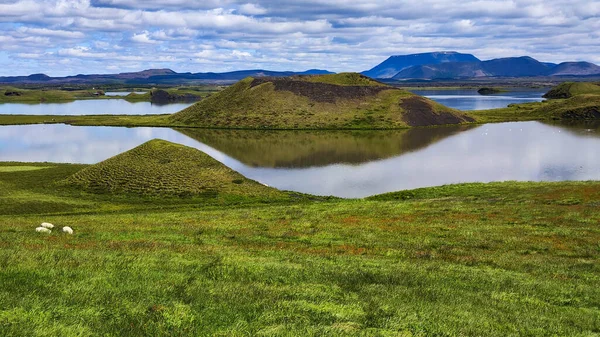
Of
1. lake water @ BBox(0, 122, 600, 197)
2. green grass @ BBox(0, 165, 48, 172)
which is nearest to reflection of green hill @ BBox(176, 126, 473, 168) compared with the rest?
lake water @ BBox(0, 122, 600, 197)

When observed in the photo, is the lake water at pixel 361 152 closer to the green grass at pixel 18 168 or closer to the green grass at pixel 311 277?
the green grass at pixel 18 168

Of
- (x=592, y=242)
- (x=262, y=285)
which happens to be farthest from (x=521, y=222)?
(x=262, y=285)

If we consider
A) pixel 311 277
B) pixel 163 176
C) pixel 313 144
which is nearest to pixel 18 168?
pixel 163 176

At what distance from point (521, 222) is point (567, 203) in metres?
11.0

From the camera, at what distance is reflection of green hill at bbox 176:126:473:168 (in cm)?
10938

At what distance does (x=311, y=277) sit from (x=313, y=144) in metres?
120

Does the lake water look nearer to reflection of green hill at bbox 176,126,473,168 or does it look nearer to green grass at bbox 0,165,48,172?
reflection of green hill at bbox 176,126,473,168

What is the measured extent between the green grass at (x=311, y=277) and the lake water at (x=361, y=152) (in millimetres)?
36701

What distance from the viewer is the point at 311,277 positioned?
767 inches

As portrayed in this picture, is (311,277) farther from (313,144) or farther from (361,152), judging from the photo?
(313,144)

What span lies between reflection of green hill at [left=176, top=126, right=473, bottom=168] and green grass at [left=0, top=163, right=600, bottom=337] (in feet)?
220

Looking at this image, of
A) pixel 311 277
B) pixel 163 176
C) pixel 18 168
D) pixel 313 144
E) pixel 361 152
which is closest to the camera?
pixel 311 277

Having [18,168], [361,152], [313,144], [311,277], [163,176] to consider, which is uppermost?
[311,277]

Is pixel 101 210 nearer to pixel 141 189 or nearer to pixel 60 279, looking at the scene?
pixel 141 189
